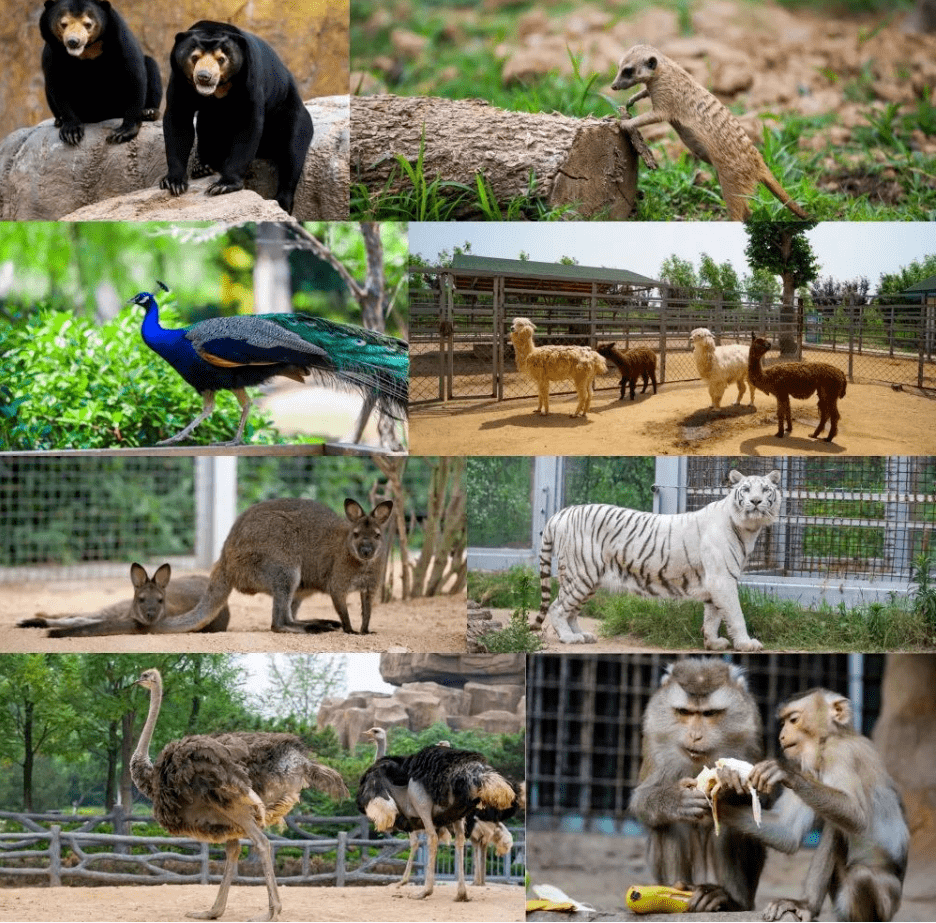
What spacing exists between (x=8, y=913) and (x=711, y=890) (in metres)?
2.80

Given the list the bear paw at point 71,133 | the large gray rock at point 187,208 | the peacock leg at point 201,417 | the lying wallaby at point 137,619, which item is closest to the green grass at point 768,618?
the peacock leg at point 201,417

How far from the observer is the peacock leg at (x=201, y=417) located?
5965 millimetres

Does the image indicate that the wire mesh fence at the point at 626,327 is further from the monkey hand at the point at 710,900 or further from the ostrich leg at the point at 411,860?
the monkey hand at the point at 710,900

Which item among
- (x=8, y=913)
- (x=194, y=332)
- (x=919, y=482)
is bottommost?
(x=8, y=913)

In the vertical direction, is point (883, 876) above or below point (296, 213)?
below

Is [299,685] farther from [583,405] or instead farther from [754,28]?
[754,28]

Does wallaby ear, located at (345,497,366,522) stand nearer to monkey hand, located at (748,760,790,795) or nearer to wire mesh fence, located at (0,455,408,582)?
monkey hand, located at (748,760,790,795)

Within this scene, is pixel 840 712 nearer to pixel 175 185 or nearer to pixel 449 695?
pixel 449 695

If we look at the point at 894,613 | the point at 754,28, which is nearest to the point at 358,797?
the point at 894,613

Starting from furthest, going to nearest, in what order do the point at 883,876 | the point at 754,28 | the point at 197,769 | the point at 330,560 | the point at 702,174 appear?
the point at 754,28 → the point at 702,174 → the point at 330,560 → the point at 883,876 → the point at 197,769

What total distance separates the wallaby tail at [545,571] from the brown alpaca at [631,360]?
69 centimetres

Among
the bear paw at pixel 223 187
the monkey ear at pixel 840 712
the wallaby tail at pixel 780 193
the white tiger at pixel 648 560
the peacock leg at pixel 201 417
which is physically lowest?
the monkey ear at pixel 840 712

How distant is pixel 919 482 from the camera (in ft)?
19.0

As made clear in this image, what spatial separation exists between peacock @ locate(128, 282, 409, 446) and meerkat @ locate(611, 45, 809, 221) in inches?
64.5
